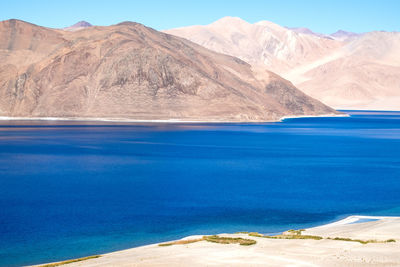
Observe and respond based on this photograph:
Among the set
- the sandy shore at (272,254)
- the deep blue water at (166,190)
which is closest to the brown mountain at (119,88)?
the deep blue water at (166,190)

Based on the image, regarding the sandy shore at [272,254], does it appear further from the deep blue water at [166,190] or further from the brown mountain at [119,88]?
the brown mountain at [119,88]

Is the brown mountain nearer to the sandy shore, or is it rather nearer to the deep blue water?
the deep blue water

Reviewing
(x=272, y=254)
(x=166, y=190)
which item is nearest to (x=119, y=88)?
(x=166, y=190)

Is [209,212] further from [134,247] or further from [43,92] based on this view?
[43,92]

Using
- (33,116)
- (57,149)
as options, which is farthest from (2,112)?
(57,149)

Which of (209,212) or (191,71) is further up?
(191,71)
